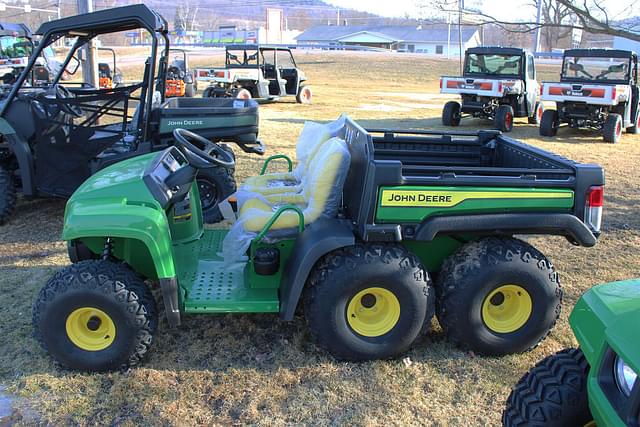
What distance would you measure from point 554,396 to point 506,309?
53.2 inches

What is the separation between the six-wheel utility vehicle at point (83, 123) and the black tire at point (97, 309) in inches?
93.9

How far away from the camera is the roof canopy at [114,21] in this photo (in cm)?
488

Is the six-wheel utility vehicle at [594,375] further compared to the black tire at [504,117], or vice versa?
the black tire at [504,117]

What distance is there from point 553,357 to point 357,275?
1096 millimetres

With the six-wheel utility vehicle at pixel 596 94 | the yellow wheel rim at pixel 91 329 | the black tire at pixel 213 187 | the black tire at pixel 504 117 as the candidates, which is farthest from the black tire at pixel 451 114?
the yellow wheel rim at pixel 91 329

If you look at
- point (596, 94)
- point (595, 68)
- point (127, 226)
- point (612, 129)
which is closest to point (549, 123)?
point (596, 94)

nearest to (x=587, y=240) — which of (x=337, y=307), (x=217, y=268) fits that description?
(x=337, y=307)

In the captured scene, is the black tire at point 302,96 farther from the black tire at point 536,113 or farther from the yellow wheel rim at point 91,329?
the yellow wheel rim at point 91,329

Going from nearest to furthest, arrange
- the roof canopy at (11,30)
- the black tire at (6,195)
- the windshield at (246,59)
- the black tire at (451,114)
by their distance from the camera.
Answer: the black tire at (6,195) → the black tire at (451,114) → the windshield at (246,59) → the roof canopy at (11,30)

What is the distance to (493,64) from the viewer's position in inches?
543

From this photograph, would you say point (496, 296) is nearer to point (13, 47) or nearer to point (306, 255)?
point (306, 255)

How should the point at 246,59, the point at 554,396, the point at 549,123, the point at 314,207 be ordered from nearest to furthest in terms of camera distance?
the point at 554,396 → the point at 314,207 → the point at 549,123 → the point at 246,59

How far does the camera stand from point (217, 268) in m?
3.68

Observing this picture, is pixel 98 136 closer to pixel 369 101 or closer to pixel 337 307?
pixel 337 307
